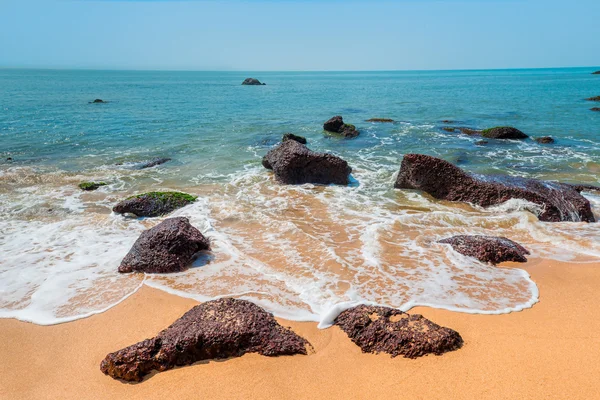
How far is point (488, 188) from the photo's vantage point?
1006 centimetres

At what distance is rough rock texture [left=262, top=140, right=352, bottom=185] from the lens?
1219 cm

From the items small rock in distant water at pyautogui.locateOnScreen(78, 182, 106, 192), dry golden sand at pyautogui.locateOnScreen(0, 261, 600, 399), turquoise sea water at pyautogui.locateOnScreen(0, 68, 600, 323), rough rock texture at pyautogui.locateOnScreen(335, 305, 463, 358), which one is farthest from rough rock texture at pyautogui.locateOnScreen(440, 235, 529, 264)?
small rock in distant water at pyautogui.locateOnScreen(78, 182, 106, 192)

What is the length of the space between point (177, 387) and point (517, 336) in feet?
13.1

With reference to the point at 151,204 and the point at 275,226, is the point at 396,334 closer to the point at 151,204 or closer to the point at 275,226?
the point at 275,226

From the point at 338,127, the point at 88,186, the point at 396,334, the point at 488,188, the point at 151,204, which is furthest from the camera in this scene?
the point at 338,127

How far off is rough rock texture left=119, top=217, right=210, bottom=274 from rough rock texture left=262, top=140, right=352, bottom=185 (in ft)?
18.1

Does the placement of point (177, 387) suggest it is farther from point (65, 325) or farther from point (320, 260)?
point (320, 260)

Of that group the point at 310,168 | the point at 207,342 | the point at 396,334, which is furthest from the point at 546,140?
the point at 207,342

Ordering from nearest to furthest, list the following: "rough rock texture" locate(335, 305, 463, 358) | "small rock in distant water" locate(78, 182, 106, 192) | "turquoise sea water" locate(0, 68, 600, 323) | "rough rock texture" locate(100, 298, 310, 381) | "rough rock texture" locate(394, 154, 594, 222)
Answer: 1. "rough rock texture" locate(100, 298, 310, 381)
2. "rough rock texture" locate(335, 305, 463, 358)
3. "turquoise sea water" locate(0, 68, 600, 323)
4. "rough rock texture" locate(394, 154, 594, 222)
5. "small rock in distant water" locate(78, 182, 106, 192)

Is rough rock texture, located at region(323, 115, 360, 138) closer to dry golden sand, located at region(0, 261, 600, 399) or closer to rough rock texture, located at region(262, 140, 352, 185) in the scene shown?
rough rock texture, located at region(262, 140, 352, 185)

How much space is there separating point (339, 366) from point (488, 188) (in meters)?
7.66

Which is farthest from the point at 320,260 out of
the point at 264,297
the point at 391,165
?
the point at 391,165

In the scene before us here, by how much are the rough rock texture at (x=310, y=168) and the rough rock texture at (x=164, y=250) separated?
5504 millimetres

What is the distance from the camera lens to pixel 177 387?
400 cm
